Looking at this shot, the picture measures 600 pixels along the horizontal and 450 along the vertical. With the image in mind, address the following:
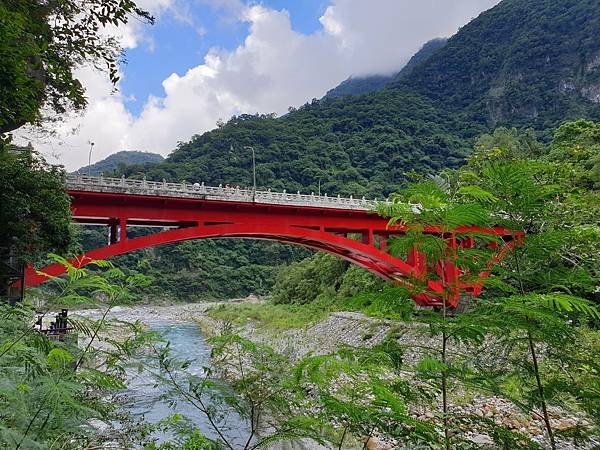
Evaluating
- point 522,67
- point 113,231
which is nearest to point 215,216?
point 113,231

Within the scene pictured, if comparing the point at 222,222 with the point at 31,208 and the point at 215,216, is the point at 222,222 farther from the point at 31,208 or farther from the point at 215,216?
the point at 31,208

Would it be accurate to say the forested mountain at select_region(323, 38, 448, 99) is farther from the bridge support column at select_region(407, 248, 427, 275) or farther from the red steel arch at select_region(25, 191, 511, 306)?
the bridge support column at select_region(407, 248, 427, 275)

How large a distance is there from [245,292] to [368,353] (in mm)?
50162

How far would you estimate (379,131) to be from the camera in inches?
2601

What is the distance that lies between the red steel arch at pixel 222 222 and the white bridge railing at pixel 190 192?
0.17 metres

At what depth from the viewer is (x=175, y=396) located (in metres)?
4.41

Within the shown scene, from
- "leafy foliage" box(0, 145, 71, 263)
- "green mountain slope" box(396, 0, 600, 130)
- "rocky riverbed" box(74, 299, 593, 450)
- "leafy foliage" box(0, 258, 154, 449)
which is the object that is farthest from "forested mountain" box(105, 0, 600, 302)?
"leafy foliage" box(0, 258, 154, 449)

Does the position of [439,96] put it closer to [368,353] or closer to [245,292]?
[245,292]

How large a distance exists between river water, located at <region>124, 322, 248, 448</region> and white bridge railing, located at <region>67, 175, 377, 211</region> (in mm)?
4602

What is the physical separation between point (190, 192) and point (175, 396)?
35.0 feet

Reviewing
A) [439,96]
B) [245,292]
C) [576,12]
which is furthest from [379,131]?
[576,12]

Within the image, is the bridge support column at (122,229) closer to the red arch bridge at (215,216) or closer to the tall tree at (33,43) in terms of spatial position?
the red arch bridge at (215,216)

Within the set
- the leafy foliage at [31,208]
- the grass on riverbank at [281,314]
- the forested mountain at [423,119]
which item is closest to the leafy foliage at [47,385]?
the leafy foliage at [31,208]

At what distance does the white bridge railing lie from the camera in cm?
1291
